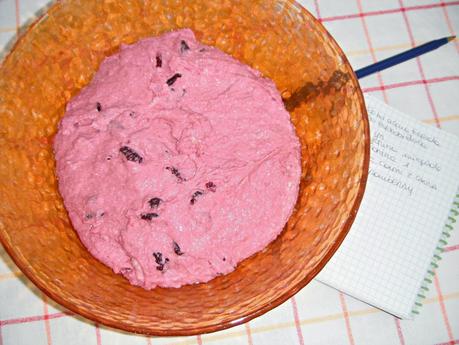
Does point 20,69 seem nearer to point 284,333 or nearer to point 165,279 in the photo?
point 165,279

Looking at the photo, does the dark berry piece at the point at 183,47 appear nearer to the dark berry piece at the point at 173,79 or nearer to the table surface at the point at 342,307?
the dark berry piece at the point at 173,79

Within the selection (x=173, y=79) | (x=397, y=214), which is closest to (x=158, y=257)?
(x=173, y=79)

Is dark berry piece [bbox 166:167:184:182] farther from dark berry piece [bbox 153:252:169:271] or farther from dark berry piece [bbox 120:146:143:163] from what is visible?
dark berry piece [bbox 153:252:169:271]

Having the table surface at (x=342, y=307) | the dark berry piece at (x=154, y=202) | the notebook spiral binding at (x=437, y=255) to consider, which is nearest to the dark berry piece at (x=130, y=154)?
the dark berry piece at (x=154, y=202)

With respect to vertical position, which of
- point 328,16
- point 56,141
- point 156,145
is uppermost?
point 328,16

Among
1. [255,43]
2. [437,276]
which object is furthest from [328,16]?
[437,276]

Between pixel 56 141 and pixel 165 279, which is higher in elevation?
pixel 56 141

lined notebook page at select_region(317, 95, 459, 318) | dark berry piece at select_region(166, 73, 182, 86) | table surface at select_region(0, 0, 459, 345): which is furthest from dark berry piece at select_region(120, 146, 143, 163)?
lined notebook page at select_region(317, 95, 459, 318)
